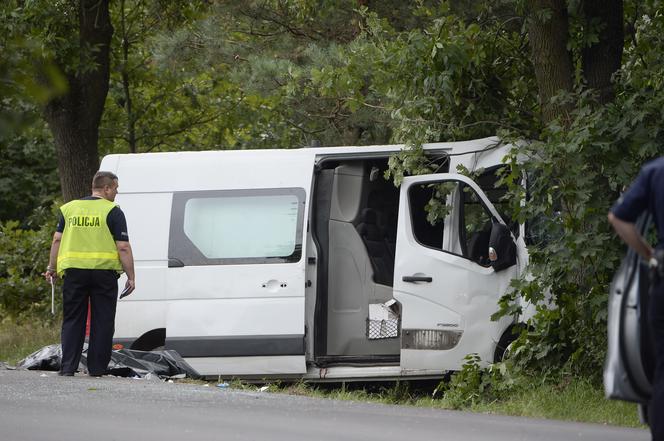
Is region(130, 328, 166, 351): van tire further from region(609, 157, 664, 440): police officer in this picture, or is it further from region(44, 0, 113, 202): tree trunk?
region(609, 157, 664, 440): police officer

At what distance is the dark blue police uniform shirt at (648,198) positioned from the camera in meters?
5.50

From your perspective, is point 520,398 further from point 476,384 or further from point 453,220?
point 453,220

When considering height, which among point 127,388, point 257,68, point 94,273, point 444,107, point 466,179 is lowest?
point 127,388

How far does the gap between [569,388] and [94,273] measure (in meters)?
3.92

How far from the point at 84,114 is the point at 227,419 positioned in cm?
959

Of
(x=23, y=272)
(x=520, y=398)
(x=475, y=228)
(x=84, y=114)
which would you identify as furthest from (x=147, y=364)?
(x=23, y=272)

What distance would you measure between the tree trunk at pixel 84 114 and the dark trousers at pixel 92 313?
6.27 meters

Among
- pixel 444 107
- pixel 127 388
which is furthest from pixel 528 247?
pixel 127 388

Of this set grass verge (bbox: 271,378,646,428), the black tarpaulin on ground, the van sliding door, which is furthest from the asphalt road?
the van sliding door

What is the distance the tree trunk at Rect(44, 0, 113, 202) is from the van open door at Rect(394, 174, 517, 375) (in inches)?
273

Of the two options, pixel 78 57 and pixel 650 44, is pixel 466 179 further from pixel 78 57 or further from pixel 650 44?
pixel 78 57

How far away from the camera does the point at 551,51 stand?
1055 centimetres

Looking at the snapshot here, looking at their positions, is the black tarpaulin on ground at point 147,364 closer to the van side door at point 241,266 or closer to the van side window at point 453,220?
the van side door at point 241,266

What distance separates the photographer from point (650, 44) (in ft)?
33.8
